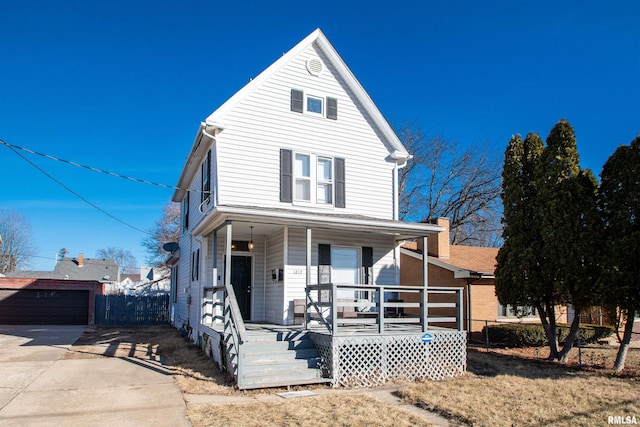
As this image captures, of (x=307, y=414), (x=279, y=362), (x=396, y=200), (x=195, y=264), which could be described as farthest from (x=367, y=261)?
(x=307, y=414)

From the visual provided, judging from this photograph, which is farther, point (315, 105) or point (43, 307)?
point (43, 307)

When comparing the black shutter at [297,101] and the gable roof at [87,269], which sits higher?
the black shutter at [297,101]

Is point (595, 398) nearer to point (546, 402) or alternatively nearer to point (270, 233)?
point (546, 402)

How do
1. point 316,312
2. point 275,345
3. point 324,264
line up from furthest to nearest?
1. point 324,264
2. point 316,312
3. point 275,345

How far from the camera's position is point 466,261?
1908 cm

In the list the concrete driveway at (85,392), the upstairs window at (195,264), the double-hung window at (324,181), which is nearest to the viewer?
the concrete driveway at (85,392)

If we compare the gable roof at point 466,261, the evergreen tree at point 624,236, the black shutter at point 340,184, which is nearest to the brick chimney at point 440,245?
the gable roof at point 466,261

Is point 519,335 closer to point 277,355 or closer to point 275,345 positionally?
point 275,345

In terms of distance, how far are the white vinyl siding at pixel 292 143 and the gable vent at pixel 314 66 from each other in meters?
0.14

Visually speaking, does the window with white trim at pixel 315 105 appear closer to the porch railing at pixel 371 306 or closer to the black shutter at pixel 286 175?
the black shutter at pixel 286 175

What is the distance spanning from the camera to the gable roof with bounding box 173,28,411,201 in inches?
506

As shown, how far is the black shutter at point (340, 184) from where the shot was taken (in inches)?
546

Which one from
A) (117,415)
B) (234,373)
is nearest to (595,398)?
(234,373)

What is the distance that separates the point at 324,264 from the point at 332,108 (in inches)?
182
